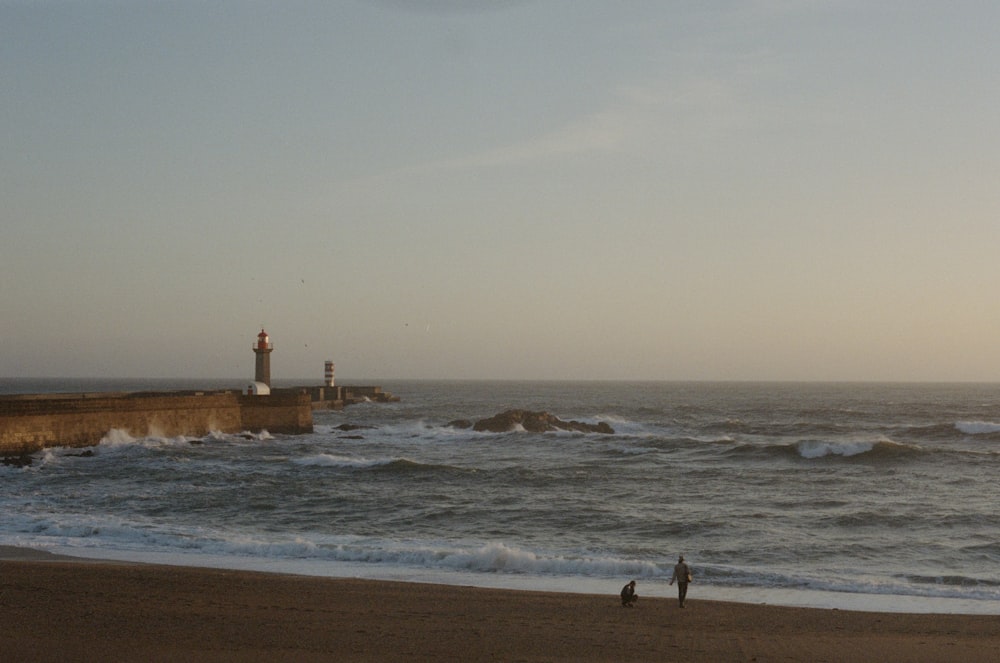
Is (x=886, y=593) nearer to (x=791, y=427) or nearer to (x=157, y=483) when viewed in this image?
(x=157, y=483)

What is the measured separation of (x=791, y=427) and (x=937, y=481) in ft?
79.0

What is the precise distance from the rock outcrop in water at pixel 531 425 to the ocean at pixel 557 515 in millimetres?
9643

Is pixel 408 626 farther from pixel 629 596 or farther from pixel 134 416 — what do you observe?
pixel 134 416

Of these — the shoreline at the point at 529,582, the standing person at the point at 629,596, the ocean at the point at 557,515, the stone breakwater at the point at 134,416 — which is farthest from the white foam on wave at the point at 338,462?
the standing person at the point at 629,596

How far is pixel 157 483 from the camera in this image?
969 inches

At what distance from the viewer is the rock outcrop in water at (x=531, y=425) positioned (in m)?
46.8

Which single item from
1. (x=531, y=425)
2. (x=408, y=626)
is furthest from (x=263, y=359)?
(x=408, y=626)

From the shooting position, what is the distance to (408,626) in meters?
10.1

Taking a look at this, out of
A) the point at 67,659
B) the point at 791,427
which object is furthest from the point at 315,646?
the point at 791,427

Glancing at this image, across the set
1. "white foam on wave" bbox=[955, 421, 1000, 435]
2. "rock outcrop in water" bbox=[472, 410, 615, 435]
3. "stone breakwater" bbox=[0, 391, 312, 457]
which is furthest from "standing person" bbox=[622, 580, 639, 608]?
"white foam on wave" bbox=[955, 421, 1000, 435]

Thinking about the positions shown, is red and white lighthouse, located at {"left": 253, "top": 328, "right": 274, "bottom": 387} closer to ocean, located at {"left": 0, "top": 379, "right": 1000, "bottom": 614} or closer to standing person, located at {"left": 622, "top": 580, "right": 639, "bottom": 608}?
ocean, located at {"left": 0, "top": 379, "right": 1000, "bottom": 614}

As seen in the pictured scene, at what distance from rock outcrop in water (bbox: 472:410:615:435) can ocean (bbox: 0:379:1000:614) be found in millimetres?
9643

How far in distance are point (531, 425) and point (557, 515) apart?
89.6ft

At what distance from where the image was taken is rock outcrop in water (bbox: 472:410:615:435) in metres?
46.8
